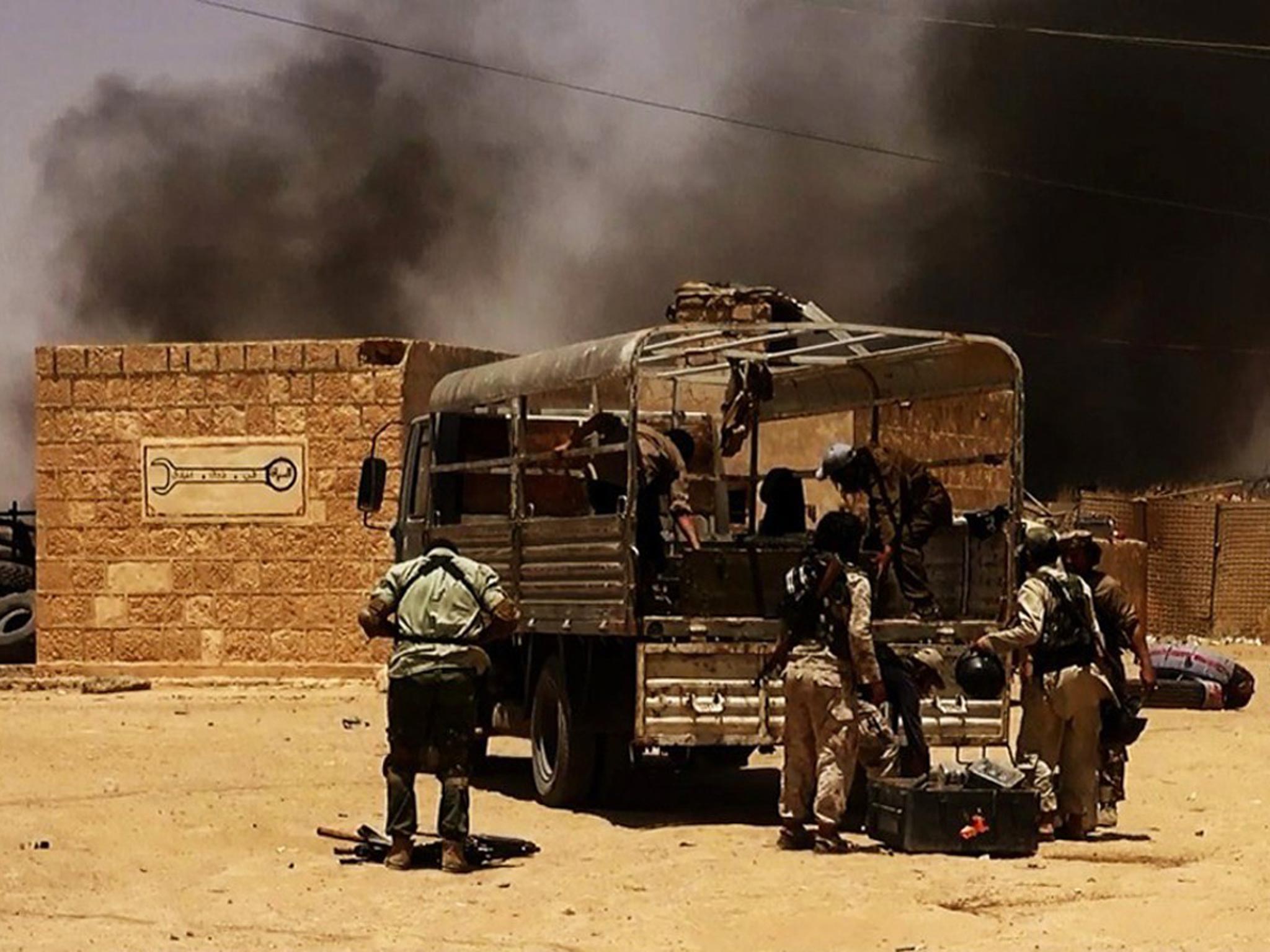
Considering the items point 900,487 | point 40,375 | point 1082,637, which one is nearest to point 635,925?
point 1082,637

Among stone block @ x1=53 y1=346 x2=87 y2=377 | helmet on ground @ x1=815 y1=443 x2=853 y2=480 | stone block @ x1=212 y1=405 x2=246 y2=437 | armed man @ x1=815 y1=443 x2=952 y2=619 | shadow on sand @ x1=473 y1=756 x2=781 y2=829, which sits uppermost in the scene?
stone block @ x1=53 y1=346 x2=87 y2=377

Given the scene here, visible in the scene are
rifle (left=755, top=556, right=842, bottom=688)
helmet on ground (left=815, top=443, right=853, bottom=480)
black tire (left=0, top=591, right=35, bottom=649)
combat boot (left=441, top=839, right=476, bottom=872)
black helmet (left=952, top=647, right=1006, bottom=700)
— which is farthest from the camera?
black tire (left=0, top=591, right=35, bottom=649)

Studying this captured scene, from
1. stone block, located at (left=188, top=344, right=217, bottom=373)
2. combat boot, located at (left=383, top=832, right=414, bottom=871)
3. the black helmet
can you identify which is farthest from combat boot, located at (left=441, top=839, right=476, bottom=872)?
stone block, located at (left=188, top=344, right=217, bottom=373)

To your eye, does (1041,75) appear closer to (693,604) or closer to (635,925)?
(693,604)

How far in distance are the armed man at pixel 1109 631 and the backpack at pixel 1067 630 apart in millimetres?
209

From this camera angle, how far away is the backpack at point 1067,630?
10.6 m

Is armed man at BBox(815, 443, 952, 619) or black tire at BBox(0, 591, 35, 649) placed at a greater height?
armed man at BBox(815, 443, 952, 619)

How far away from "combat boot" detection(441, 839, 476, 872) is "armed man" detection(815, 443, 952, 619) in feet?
9.09

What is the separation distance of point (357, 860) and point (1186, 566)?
18.2m

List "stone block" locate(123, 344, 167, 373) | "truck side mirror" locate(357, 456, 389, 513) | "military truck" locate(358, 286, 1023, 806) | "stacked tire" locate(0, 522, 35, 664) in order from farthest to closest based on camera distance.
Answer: "stacked tire" locate(0, 522, 35, 664), "stone block" locate(123, 344, 167, 373), "truck side mirror" locate(357, 456, 389, 513), "military truck" locate(358, 286, 1023, 806)

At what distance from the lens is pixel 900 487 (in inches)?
459

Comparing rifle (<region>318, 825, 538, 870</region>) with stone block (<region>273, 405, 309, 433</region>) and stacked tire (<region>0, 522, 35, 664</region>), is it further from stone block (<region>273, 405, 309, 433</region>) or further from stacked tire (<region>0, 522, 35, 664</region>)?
stacked tire (<region>0, 522, 35, 664</region>)

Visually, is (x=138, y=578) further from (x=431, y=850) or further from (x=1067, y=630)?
(x=1067, y=630)

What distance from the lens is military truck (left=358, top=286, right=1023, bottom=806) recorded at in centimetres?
1097
